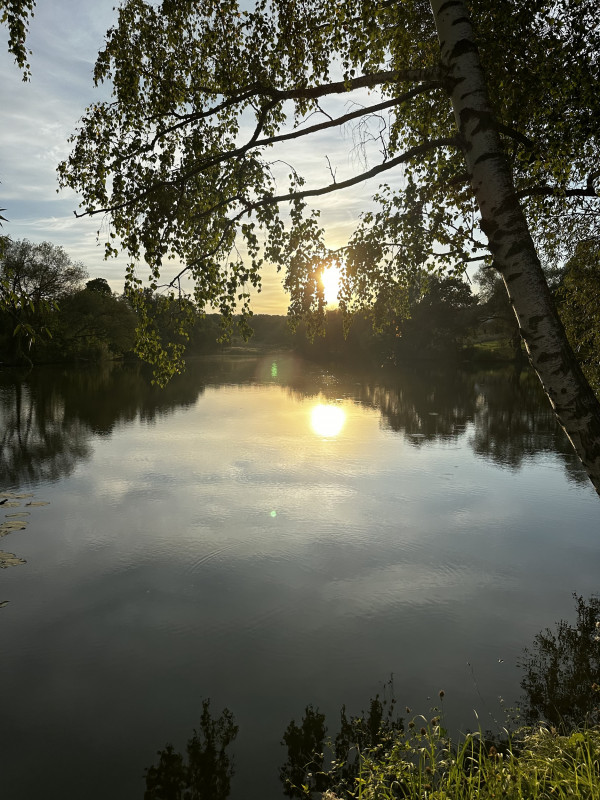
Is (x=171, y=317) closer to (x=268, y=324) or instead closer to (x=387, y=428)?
(x=387, y=428)

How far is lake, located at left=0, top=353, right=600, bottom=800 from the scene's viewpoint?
5.90m

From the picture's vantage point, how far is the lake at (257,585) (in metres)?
5.90

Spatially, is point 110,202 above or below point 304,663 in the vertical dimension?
above

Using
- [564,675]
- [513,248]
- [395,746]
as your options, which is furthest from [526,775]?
[513,248]

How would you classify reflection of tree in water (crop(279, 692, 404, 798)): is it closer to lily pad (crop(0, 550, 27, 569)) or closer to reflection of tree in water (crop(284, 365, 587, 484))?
lily pad (crop(0, 550, 27, 569))

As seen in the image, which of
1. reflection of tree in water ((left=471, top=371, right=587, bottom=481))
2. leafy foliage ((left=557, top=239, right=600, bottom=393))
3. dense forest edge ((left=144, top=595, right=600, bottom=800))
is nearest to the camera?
dense forest edge ((left=144, top=595, right=600, bottom=800))

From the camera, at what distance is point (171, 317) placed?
6.04 m

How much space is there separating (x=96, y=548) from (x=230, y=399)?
75.1ft

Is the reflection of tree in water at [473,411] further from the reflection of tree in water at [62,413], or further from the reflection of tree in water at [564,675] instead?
the reflection of tree in water at [62,413]

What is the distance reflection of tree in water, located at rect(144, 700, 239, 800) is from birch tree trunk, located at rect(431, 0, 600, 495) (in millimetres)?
4500

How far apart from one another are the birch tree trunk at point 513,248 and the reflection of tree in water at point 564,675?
279cm

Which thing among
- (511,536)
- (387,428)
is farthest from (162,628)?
(387,428)

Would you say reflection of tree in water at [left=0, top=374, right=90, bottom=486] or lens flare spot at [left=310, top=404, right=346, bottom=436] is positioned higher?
lens flare spot at [left=310, top=404, right=346, bottom=436]

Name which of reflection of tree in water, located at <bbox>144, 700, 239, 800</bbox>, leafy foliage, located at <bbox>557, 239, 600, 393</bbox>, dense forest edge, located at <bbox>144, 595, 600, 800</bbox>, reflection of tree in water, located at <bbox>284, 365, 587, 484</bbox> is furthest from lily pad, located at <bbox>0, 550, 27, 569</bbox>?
reflection of tree in water, located at <bbox>284, 365, 587, 484</bbox>
